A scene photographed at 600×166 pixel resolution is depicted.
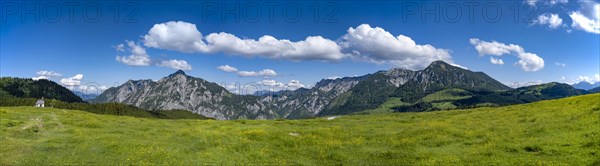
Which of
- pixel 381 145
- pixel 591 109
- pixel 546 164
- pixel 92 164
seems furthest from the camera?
pixel 591 109

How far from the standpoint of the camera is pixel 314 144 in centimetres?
4119

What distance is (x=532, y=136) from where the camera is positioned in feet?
127

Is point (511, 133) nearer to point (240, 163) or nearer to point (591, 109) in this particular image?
point (591, 109)

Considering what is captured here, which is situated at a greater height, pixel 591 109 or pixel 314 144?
pixel 591 109

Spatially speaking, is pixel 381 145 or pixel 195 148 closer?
pixel 195 148

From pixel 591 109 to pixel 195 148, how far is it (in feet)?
141

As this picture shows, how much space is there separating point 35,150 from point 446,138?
39605 millimetres

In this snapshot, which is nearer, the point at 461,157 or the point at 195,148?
the point at 461,157

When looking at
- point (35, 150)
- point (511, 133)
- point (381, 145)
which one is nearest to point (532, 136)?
point (511, 133)

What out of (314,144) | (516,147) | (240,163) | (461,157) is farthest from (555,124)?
(240,163)

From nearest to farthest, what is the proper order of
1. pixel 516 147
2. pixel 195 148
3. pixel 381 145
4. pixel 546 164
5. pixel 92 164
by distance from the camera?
pixel 546 164 → pixel 92 164 → pixel 516 147 → pixel 195 148 → pixel 381 145

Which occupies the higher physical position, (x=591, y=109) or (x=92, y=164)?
(x=591, y=109)

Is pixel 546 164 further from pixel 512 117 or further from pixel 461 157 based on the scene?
pixel 512 117

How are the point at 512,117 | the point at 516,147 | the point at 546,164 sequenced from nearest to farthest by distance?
the point at 546,164 < the point at 516,147 < the point at 512,117
